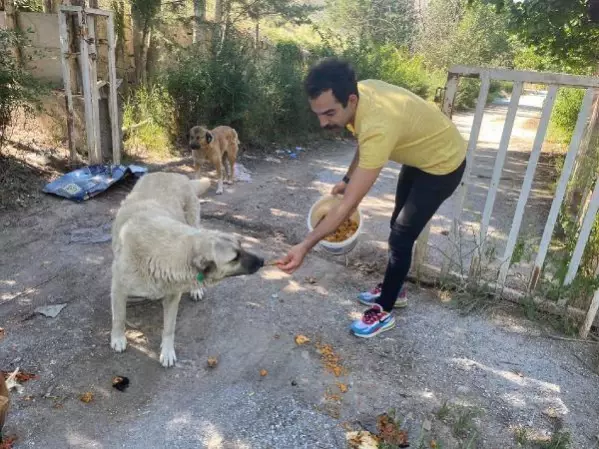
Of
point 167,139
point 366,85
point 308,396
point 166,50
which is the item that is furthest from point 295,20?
point 308,396

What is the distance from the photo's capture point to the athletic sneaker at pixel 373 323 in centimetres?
363

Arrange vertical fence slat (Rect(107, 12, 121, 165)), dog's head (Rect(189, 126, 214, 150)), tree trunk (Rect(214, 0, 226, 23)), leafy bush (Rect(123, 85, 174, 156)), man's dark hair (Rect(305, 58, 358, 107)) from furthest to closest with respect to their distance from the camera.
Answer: tree trunk (Rect(214, 0, 226, 23)) < leafy bush (Rect(123, 85, 174, 156)) < dog's head (Rect(189, 126, 214, 150)) < vertical fence slat (Rect(107, 12, 121, 165)) < man's dark hair (Rect(305, 58, 358, 107))

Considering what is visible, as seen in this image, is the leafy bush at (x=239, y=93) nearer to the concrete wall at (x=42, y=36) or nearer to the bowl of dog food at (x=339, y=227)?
the concrete wall at (x=42, y=36)

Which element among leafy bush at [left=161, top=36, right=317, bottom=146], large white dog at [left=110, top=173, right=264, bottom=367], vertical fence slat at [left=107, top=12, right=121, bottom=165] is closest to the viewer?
large white dog at [left=110, top=173, right=264, bottom=367]

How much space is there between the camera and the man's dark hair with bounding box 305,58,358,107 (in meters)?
2.71

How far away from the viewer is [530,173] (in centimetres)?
379

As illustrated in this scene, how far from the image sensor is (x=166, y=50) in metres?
9.66

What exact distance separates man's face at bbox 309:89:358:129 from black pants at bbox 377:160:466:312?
31.4 inches

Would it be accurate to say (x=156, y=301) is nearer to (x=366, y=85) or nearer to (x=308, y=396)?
(x=308, y=396)

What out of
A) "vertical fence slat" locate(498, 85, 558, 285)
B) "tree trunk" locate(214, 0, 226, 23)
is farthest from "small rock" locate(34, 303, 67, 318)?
"tree trunk" locate(214, 0, 226, 23)

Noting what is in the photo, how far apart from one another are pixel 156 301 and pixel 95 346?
692 millimetres

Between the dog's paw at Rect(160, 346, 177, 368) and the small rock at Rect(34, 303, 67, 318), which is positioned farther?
the small rock at Rect(34, 303, 67, 318)

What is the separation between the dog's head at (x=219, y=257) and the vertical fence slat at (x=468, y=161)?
2098 mm

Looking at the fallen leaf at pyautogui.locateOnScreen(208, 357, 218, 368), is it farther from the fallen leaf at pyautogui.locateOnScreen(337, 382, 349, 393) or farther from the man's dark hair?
the man's dark hair
